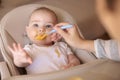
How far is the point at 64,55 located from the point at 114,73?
423 millimetres

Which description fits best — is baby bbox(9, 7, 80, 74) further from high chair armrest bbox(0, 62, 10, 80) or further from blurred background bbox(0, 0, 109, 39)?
blurred background bbox(0, 0, 109, 39)

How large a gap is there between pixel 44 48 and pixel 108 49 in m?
0.40

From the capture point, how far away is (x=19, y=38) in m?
1.12

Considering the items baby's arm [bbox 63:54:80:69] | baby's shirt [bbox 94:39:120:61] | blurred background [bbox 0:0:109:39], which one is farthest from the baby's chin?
blurred background [bbox 0:0:109:39]

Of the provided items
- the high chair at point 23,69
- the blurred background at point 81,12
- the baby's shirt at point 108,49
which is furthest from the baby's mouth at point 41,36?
the blurred background at point 81,12

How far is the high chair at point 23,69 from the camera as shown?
693 millimetres

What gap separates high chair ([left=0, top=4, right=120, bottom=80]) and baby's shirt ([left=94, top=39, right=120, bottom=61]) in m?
0.02

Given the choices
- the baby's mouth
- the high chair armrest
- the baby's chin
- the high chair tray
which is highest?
the baby's mouth

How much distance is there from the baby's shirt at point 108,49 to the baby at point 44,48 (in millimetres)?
234

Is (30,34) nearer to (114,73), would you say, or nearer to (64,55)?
(64,55)

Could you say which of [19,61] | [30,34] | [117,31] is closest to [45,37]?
[30,34]

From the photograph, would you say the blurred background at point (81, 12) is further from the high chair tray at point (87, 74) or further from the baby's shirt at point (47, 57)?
the high chair tray at point (87, 74)

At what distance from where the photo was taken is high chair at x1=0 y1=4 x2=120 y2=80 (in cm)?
69

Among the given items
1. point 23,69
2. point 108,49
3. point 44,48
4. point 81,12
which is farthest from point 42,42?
point 81,12
